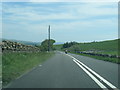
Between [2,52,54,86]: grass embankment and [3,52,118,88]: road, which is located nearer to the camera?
[3,52,118,88]: road

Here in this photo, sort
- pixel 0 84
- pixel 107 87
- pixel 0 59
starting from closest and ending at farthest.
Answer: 1. pixel 107 87
2. pixel 0 84
3. pixel 0 59

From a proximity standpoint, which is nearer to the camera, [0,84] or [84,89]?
[84,89]

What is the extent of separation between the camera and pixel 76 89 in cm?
939

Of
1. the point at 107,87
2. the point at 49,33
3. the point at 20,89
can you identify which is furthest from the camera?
the point at 49,33

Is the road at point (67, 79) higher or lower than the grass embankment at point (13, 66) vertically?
lower

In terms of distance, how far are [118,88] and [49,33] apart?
73022mm

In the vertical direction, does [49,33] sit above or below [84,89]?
above

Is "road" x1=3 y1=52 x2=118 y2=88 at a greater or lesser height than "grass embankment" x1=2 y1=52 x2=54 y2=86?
lesser

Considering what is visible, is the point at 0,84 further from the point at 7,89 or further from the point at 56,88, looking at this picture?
the point at 56,88

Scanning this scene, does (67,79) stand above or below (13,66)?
below

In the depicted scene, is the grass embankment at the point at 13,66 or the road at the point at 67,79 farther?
the grass embankment at the point at 13,66

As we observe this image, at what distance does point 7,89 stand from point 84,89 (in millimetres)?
2769

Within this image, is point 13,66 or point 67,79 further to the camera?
point 13,66

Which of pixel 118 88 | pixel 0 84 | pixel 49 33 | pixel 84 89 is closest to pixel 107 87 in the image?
pixel 118 88
